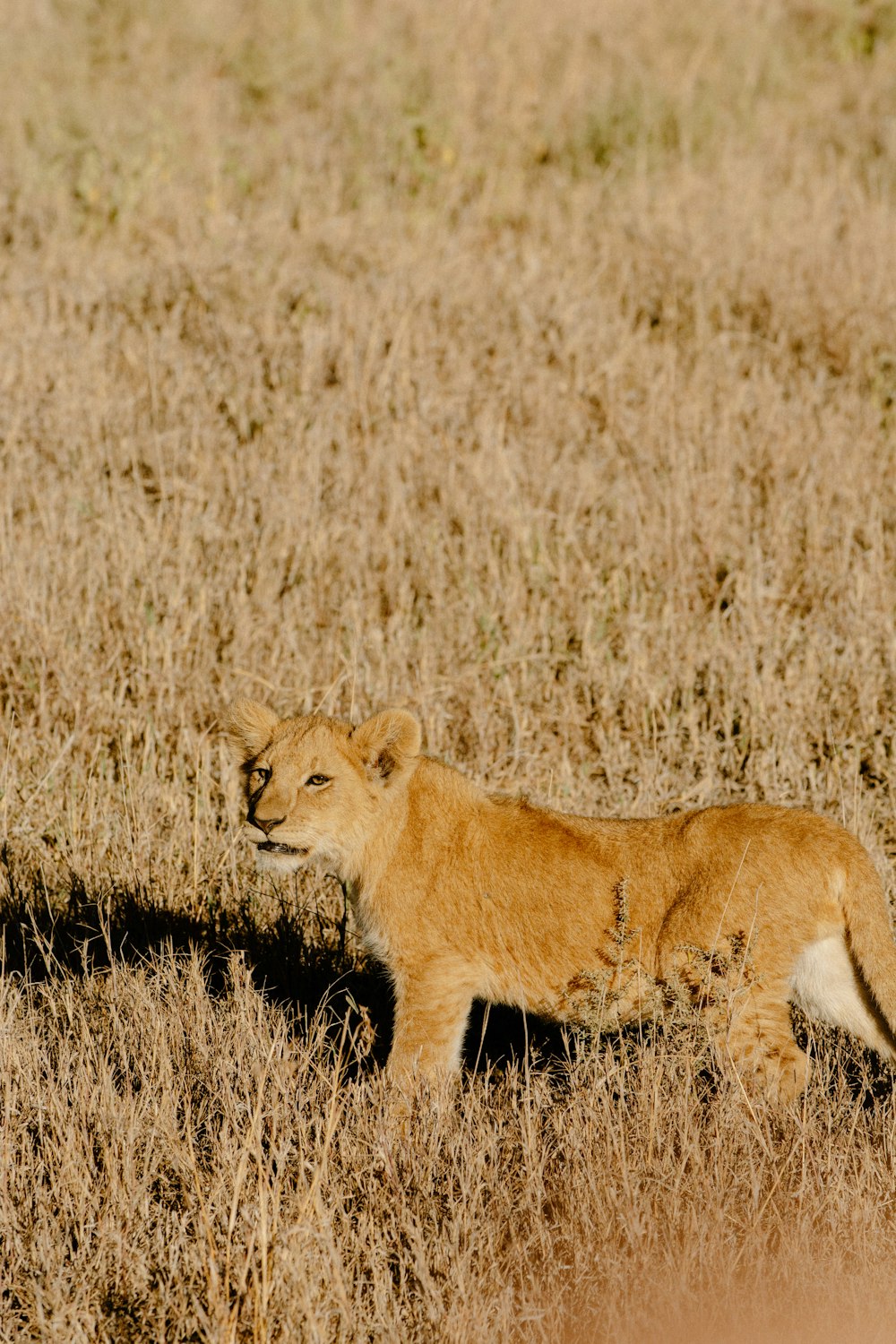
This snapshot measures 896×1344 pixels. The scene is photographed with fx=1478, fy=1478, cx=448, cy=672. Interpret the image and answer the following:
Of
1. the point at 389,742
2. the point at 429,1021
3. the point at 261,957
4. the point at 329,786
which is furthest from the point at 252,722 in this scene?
the point at 429,1021

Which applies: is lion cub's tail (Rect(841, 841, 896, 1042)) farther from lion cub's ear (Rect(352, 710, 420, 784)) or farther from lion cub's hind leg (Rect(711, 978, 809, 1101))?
lion cub's ear (Rect(352, 710, 420, 784))

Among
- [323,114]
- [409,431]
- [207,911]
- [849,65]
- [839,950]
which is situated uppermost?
[849,65]

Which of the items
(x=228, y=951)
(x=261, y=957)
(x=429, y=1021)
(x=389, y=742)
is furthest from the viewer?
(x=228, y=951)

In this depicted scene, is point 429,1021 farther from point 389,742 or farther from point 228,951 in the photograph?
point 228,951

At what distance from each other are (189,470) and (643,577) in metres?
2.41

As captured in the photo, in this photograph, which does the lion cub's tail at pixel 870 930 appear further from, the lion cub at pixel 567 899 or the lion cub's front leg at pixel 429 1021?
the lion cub's front leg at pixel 429 1021

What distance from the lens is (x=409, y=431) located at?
25.9 ft

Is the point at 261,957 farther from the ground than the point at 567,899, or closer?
closer

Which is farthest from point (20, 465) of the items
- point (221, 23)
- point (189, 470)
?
point (221, 23)

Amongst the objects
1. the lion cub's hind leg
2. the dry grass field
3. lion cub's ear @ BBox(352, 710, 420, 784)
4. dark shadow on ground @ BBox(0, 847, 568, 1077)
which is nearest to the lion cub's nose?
lion cub's ear @ BBox(352, 710, 420, 784)

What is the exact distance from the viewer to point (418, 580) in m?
6.98

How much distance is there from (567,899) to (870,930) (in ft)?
2.70

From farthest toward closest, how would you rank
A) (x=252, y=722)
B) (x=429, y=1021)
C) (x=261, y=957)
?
(x=261, y=957)
(x=252, y=722)
(x=429, y=1021)

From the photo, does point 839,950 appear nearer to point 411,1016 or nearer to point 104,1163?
point 411,1016
